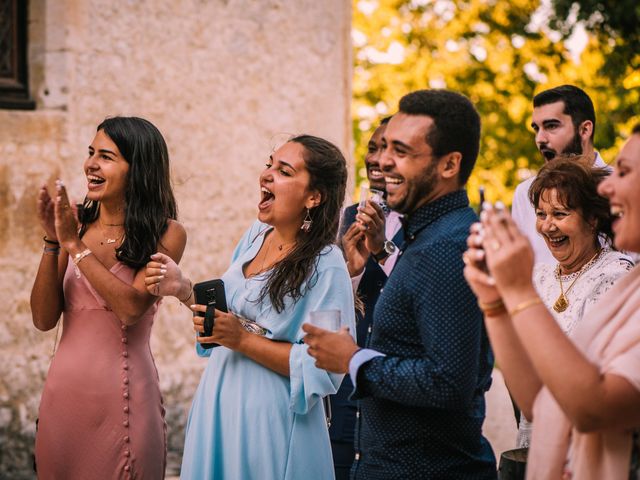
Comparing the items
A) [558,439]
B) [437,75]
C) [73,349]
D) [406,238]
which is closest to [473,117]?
[406,238]

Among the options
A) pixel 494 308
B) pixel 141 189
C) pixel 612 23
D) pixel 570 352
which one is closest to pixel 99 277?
pixel 141 189

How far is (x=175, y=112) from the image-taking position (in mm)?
7062

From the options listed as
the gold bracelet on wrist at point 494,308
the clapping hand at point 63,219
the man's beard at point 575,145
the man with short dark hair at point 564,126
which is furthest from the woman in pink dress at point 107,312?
the man's beard at point 575,145

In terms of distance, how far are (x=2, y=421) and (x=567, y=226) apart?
427 centimetres

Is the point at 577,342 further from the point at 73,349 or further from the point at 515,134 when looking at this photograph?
the point at 515,134

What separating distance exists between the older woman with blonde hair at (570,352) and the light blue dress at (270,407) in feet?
3.73

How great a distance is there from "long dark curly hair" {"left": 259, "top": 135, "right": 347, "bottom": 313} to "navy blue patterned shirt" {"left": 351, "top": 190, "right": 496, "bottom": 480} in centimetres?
72

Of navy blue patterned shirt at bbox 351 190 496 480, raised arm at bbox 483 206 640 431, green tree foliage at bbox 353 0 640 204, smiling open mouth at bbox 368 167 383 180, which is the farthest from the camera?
green tree foliage at bbox 353 0 640 204

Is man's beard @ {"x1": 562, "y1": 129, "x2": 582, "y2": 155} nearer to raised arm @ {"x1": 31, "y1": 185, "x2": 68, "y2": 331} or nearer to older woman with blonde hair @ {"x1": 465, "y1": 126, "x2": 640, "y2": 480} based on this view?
raised arm @ {"x1": 31, "y1": 185, "x2": 68, "y2": 331}

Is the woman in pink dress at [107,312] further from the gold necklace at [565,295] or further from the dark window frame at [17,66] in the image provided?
the dark window frame at [17,66]

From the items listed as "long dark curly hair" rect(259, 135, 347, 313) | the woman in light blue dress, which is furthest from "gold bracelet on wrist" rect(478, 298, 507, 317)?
"long dark curly hair" rect(259, 135, 347, 313)

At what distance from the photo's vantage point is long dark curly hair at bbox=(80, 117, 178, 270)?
154 inches

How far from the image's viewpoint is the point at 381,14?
1945 centimetres

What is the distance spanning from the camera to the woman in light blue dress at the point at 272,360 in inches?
135
